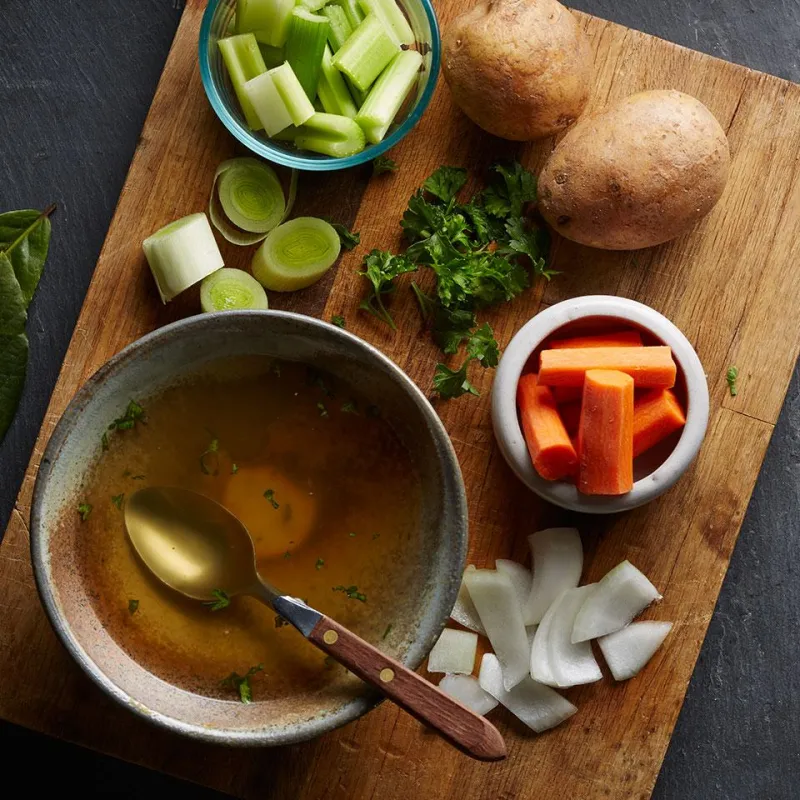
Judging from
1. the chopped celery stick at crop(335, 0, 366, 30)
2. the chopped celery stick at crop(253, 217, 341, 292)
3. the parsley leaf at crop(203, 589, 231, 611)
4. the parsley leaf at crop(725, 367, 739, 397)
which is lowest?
the parsley leaf at crop(203, 589, 231, 611)

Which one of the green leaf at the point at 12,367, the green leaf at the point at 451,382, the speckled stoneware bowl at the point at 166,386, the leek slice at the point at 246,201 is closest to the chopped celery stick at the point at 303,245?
the leek slice at the point at 246,201

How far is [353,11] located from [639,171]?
0.52 m

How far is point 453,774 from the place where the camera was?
55.6 inches

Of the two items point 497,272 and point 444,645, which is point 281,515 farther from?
point 497,272

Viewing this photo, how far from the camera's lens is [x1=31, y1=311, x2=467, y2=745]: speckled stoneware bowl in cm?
119

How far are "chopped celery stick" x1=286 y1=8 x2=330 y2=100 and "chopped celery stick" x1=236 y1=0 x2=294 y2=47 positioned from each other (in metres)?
0.01

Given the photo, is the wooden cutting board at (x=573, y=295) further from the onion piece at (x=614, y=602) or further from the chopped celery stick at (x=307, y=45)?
the chopped celery stick at (x=307, y=45)

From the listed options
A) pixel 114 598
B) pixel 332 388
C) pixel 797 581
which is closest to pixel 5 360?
pixel 114 598

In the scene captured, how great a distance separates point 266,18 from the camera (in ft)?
4.42

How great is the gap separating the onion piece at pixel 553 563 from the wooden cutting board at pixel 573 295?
0.03 m

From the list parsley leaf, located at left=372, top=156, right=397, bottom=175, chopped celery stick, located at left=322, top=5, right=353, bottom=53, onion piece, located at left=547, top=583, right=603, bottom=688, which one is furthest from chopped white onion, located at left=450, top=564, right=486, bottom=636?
chopped celery stick, located at left=322, top=5, right=353, bottom=53

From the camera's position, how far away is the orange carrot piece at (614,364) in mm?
1292

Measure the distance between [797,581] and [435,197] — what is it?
995 millimetres

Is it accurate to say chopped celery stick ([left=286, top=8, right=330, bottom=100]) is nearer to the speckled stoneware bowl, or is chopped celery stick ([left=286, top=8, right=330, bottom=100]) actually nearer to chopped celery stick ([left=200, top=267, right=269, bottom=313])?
chopped celery stick ([left=200, top=267, right=269, bottom=313])
